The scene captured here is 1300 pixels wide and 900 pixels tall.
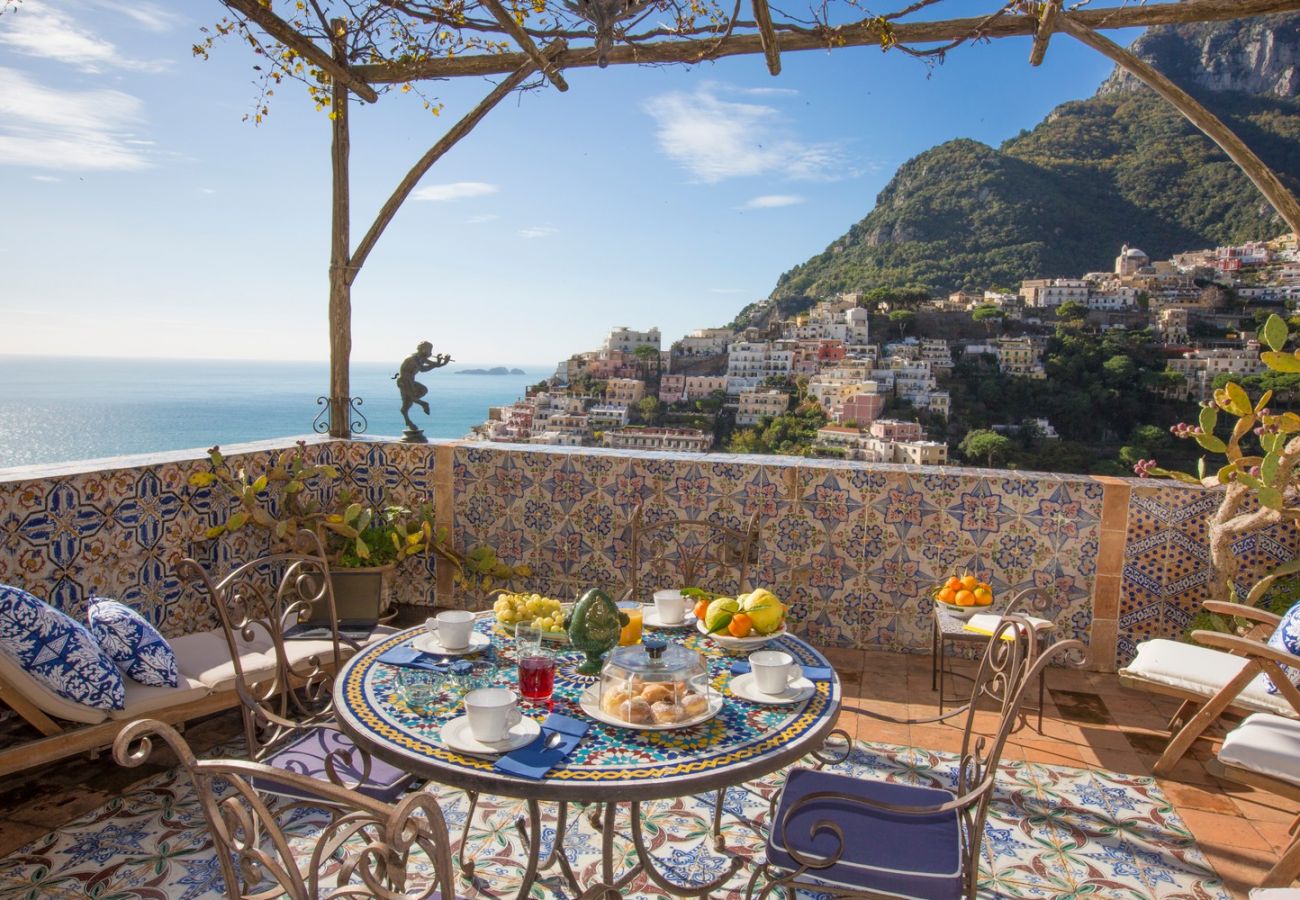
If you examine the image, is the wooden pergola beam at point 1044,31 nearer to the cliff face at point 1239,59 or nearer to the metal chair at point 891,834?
the metal chair at point 891,834

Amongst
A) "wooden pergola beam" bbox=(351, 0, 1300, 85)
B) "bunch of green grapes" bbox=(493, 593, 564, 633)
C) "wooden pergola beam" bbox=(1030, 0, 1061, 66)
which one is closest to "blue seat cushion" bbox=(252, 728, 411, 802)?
"bunch of green grapes" bbox=(493, 593, 564, 633)

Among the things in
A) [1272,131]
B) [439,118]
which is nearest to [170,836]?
[439,118]

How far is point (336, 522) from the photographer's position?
3764 mm

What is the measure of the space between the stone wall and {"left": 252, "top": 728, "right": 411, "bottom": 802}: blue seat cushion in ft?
5.38

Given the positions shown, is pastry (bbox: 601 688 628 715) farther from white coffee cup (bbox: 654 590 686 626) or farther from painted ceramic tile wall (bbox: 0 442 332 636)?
painted ceramic tile wall (bbox: 0 442 332 636)

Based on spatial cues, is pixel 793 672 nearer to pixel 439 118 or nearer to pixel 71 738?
pixel 71 738

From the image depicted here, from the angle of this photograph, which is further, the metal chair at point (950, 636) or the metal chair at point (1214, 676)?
the metal chair at point (950, 636)

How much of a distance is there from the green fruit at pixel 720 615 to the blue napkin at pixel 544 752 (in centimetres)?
53

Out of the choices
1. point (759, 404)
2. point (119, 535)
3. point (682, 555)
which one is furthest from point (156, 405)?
point (682, 555)

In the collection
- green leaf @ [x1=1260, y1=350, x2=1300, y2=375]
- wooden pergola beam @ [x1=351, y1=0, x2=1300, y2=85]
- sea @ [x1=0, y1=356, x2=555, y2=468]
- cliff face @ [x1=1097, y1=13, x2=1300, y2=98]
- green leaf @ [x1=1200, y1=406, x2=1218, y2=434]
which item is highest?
cliff face @ [x1=1097, y1=13, x2=1300, y2=98]

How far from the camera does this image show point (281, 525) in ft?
11.8

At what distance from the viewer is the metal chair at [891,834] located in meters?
1.45

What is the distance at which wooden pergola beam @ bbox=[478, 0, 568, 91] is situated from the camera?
9.23 feet

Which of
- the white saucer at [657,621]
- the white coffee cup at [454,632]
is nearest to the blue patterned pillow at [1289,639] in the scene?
the white saucer at [657,621]
